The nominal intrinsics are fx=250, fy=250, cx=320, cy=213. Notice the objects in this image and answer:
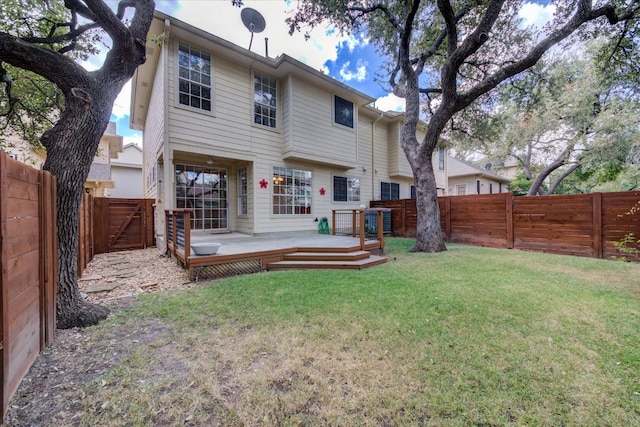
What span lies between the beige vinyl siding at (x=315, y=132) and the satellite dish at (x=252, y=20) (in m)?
2.09

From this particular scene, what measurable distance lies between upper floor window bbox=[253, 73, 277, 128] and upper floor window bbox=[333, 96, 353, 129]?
250 centimetres

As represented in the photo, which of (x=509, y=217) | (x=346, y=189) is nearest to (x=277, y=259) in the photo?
(x=346, y=189)

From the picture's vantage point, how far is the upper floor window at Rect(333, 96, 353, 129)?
9.98 m

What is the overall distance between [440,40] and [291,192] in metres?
7.01

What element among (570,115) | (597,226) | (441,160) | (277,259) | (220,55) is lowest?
(277,259)

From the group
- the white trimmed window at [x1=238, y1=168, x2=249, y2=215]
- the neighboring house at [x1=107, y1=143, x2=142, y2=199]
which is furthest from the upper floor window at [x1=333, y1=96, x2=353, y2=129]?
the neighboring house at [x1=107, y1=143, x2=142, y2=199]

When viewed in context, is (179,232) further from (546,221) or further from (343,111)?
(546,221)

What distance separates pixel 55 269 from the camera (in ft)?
8.93

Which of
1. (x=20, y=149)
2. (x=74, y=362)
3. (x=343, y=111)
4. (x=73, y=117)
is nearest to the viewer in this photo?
(x=74, y=362)

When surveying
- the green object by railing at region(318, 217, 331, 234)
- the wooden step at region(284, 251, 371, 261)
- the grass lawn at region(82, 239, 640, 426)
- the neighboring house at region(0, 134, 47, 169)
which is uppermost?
the neighboring house at region(0, 134, 47, 169)

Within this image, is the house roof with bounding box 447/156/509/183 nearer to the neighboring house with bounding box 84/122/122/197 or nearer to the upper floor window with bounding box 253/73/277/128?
the upper floor window with bounding box 253/73/277/128

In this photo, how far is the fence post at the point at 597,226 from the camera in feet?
20.9

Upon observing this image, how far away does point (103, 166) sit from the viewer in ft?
47.2

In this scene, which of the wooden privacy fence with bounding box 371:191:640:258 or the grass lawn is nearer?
the grass lawn
